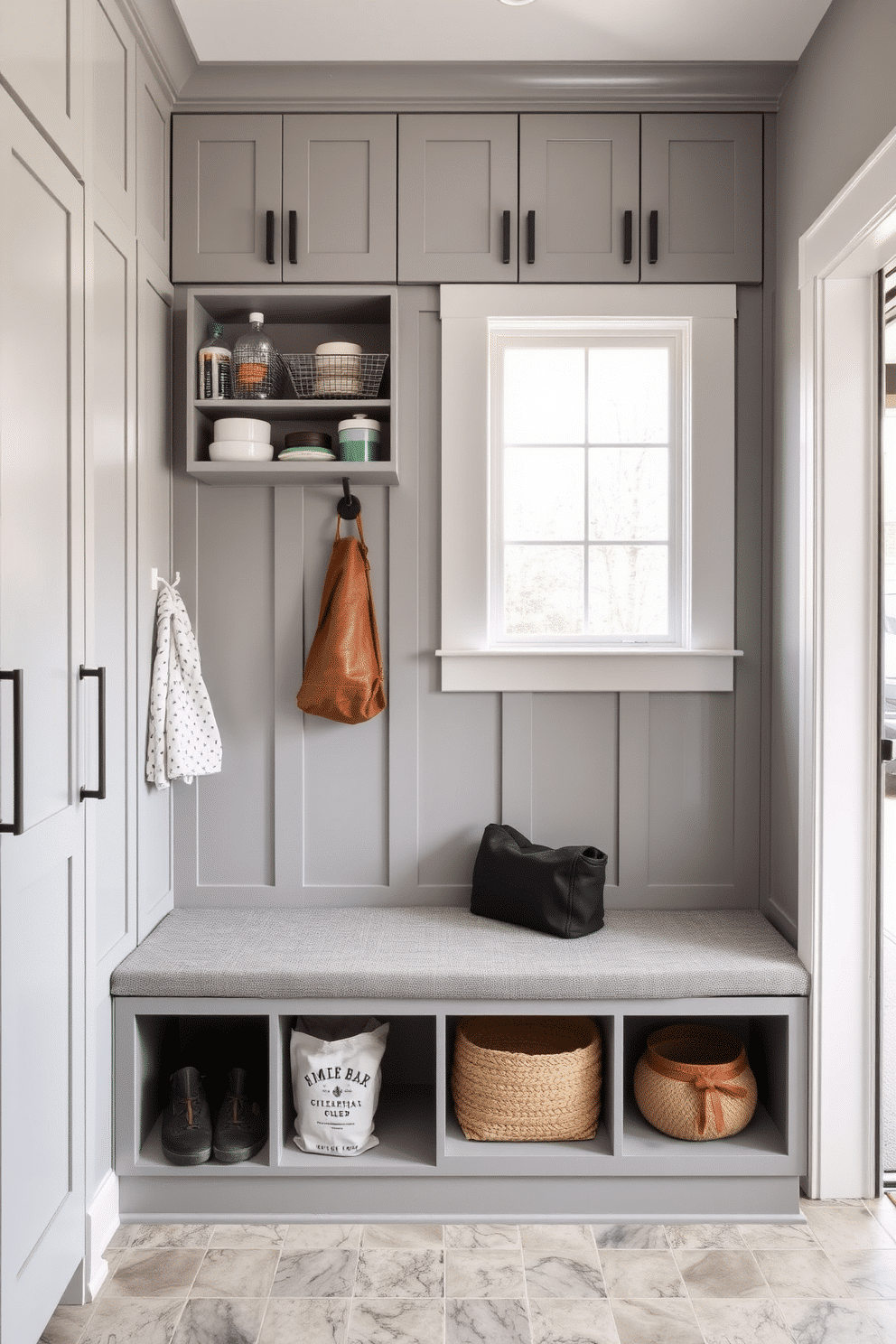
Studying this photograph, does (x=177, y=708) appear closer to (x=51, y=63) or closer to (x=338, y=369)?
(x=338, y=369)

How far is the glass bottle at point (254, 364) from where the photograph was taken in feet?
7.92

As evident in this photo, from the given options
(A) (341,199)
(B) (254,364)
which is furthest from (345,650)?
(A) (341,199)

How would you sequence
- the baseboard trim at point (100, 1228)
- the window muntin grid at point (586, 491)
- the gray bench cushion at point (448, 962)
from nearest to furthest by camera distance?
the baseboard trim at point (100, 1228), the gray bench cushion at point (448, 962), the window muntin grid at point (586, 491)

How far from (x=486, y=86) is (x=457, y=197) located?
28 cm

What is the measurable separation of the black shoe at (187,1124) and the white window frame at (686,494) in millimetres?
1148

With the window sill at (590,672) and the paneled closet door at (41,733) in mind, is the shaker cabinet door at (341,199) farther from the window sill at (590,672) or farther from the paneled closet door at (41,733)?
the window sill at (590,672)

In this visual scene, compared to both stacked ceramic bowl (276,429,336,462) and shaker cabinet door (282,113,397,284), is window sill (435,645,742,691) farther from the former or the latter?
shaker cabinet door (282,113,397,284)

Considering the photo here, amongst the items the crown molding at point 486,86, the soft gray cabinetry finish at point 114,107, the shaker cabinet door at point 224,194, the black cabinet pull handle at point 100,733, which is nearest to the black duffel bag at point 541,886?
the black cabinet pull handle at point 100,733

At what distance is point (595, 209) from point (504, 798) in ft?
5.22

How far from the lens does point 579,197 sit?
2498mm

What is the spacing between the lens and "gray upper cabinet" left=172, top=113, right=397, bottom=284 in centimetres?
248

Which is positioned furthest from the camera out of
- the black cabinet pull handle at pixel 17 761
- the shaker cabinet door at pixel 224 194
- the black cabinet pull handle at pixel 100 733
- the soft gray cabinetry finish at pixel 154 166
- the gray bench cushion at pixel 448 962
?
the shaker cabinet door at pixel 224 194

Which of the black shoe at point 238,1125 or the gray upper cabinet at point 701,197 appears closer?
the black shoe at point 238,1125

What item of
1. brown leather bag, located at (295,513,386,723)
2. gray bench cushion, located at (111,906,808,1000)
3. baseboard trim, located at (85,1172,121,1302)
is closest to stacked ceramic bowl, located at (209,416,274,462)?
brown leather bag, located at (295,513,386,723)
